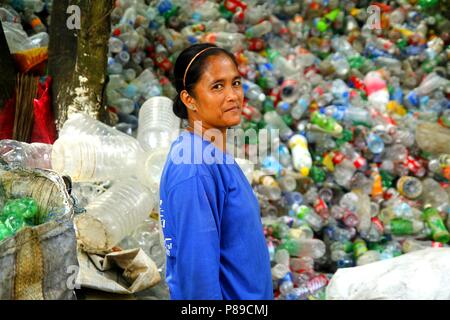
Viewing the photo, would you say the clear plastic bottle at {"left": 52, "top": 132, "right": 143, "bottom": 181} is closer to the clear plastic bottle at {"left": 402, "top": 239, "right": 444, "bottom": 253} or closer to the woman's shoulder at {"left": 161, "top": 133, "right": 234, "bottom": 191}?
the woman's shoulder at {"left": 161, "top": 133, "right": 234, "bottom": 191}

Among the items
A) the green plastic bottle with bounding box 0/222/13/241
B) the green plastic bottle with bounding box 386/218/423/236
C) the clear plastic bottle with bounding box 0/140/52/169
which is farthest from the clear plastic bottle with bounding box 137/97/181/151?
the green plastic bottle with bounding box 0/222/13/241

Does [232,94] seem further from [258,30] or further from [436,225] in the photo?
[258,30]

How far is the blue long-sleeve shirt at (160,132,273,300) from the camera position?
1707 mm

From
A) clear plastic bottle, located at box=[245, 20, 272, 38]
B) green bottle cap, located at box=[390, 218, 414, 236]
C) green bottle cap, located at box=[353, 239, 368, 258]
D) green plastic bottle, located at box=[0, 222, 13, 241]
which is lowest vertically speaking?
green bottle cap, located at box=[353, 239, 368, 258]

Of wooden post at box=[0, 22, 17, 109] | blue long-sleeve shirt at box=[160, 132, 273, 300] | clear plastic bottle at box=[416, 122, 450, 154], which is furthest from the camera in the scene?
clear plastic bottle at box=[416, 122, 450, 154]

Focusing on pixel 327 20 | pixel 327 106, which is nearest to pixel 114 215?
pixel 327 106

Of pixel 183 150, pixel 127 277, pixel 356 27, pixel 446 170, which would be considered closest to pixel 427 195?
pixel 446 170

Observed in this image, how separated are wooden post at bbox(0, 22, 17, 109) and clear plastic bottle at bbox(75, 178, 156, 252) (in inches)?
38.0

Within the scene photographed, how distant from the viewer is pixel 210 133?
1920 mm

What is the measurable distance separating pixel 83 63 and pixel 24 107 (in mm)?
487

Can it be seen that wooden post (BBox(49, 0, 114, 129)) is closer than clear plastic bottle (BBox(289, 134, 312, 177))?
Yes

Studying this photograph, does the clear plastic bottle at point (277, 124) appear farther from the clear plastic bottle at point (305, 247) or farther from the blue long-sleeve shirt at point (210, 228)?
the blue long-sleeve shirt at point (210, 228)

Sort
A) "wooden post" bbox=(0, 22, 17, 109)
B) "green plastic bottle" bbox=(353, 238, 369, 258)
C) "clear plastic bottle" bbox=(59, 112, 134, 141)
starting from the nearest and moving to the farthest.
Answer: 1. "clear plastic bottle" bbox=(59, 112, 134, 141)
2. "wooden post" bbox=(0, 22, 17, 109)
3. "green plastic bottle" bbox=(353, 238, 369, 258)

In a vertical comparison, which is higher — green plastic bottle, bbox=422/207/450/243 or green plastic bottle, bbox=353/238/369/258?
green plastic bottle, bbox=422/207/450/243
